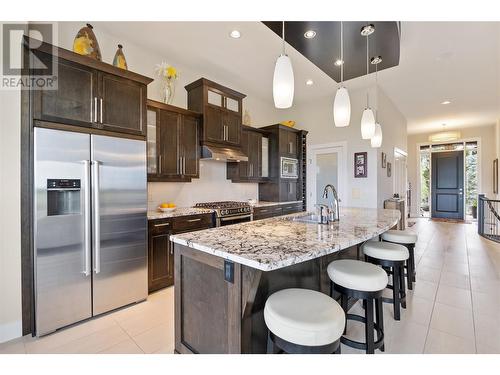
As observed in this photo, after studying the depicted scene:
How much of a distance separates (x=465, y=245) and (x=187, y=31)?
20.5ft

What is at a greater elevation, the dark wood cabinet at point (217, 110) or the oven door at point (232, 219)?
the dark wood cabinet at point (217, 110)

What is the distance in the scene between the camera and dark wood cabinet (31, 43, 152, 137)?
6.66ft

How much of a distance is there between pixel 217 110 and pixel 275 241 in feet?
9.31

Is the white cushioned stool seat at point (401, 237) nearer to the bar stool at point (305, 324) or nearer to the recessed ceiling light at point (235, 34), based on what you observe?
the bar stool at point (305, 324)

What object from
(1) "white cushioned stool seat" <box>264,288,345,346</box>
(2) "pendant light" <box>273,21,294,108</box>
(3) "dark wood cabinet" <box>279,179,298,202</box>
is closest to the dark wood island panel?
(1) "white cushioned stool seat" <box>264,288,345,346</box>

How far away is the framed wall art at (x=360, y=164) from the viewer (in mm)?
4543

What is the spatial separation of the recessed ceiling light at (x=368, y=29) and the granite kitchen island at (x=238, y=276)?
2.06m

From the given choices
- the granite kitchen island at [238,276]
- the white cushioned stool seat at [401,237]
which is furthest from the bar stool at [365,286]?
the white cushioned stool seat at [401,237]

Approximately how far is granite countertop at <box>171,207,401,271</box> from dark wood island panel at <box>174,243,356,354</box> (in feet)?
0.29

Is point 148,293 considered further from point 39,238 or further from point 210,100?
point 210,100

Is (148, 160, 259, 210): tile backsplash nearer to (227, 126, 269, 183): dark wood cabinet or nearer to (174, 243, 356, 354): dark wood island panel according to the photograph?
(227, 126, 269, 183): dark wood cabinet

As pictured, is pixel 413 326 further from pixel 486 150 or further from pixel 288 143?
pixel 486 150
